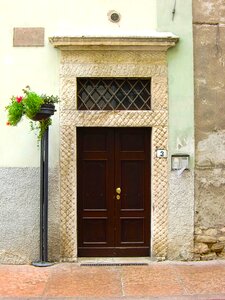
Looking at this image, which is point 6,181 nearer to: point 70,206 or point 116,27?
point 70,206

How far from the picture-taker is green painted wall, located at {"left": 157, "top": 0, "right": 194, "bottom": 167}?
8.35m

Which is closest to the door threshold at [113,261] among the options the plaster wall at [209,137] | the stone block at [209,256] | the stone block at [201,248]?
the stone block at [201,248]

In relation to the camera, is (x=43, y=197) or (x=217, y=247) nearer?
(x=43, y=197)

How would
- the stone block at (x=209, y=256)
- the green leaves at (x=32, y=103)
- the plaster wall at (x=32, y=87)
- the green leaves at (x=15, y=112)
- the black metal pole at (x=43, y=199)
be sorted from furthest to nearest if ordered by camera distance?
1. the stone block at (x=209, y=256)
2. the plaster wall at (x=32, y=87)
3. the black metal pole at (x=43, y=199)
4. the green leaves at (x=15, y=112)
5. the green leaves at (x=32, y=103)

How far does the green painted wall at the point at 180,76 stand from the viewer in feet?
27.4

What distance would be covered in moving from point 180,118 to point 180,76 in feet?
2.34

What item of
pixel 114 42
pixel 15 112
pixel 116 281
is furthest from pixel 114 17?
pixel 116 281

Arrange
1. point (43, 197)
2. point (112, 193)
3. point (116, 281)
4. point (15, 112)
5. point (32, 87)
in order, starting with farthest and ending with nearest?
point (112, 193)
point (32, 87)
point (43, 197)
point (15, 112)
point (116, 281)

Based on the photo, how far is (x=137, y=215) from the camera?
8531mm

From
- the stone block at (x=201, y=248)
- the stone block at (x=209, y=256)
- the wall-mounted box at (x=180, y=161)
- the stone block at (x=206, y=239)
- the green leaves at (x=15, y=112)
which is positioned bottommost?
the stone block at (x=209, y=256)

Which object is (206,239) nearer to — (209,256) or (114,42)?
(209,256)

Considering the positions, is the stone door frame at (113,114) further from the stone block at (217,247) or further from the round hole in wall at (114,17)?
the stone block at (217,247)

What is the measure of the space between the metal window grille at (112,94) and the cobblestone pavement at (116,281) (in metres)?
2.67

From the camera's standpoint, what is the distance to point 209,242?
27.3ft
